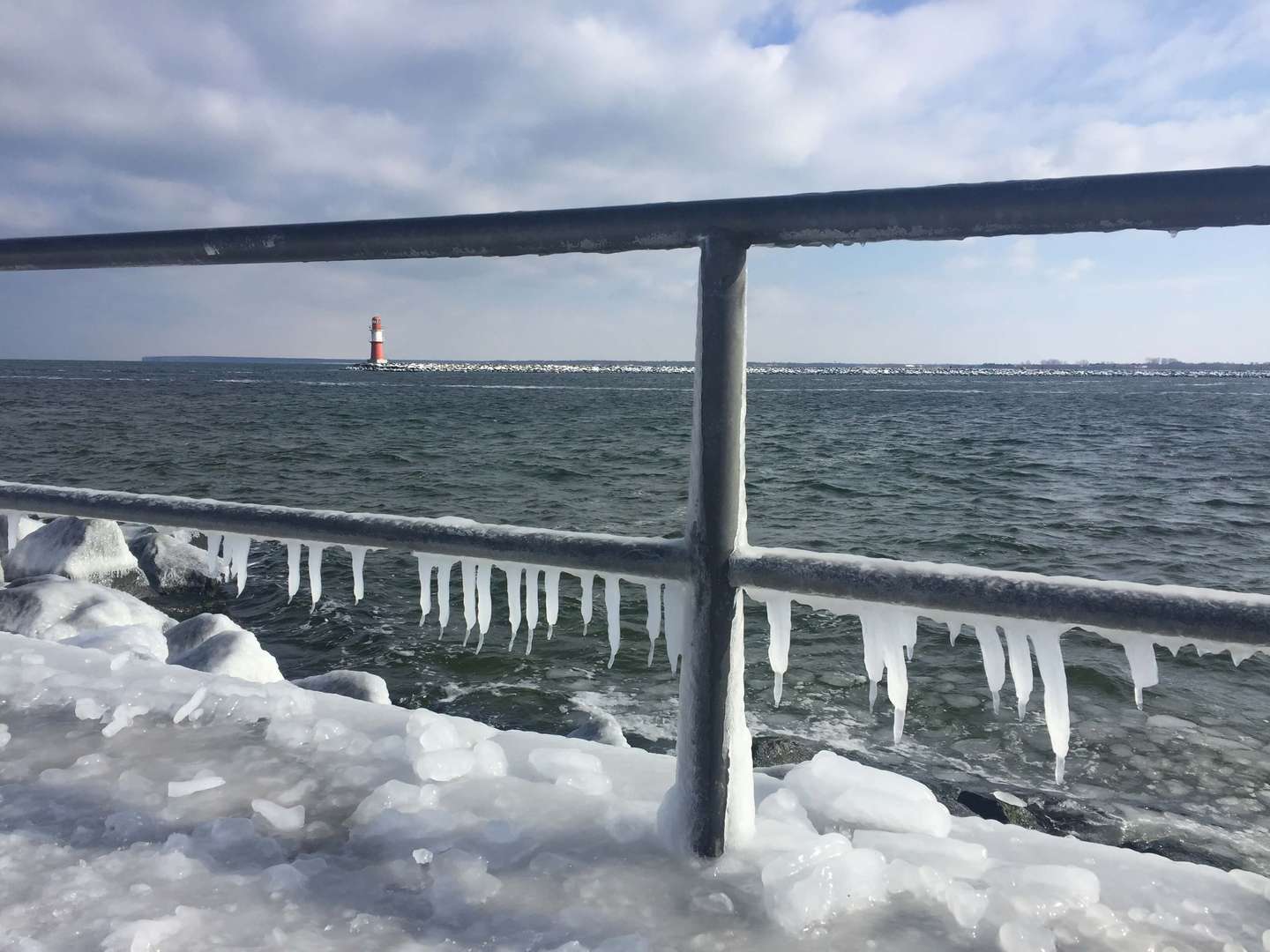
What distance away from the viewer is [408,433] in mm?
31875

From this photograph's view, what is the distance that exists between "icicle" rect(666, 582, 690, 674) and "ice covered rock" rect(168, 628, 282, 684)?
269cm

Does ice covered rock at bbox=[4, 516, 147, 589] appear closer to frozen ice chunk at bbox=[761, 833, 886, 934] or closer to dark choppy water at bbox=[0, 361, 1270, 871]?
dark choppy water at bbox=[0, 361, 1270, 871]

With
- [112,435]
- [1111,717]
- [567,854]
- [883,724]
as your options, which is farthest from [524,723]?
[112,435]

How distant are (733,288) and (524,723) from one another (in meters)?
4.97

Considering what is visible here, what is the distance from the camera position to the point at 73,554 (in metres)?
7.45

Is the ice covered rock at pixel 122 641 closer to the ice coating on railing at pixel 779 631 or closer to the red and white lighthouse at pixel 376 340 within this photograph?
the ice coating on railing at pixel 779 631

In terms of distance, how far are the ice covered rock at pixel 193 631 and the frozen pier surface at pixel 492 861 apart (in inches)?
94.8

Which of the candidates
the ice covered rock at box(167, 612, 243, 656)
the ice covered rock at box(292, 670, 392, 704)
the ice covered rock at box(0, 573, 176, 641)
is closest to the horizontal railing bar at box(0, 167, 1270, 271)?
the ice covered rock at box(292, 670, 392, 704)

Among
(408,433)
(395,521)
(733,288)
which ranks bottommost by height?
(408,433)

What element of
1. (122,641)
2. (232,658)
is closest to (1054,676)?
(122,641)

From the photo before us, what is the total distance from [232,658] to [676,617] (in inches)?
112

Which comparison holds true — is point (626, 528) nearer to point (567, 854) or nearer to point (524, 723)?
point (524, 723)

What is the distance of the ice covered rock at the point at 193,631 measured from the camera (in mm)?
3920

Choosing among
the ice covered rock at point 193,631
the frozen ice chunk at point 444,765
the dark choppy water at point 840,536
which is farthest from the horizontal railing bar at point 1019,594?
the dark choppy water at point 840,536
